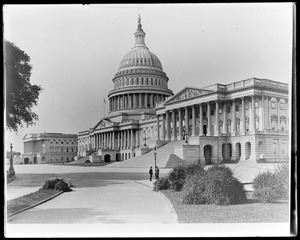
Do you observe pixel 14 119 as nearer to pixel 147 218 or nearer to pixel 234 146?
pixel 147 218

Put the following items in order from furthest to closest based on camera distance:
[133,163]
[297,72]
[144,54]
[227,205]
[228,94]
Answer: [144,54] → [228,94] → [133,163] → [227,205] → [297,72]

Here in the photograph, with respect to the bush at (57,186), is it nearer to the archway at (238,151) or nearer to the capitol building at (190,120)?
the capitol building at (190,120)

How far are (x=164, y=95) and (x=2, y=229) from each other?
92138 millimetres

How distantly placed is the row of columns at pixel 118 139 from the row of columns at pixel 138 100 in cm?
910

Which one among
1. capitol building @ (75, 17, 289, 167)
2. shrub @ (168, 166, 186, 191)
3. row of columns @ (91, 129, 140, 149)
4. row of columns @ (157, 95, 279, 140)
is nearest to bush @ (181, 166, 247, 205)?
capitol building @ (75, 17, 289, 167)

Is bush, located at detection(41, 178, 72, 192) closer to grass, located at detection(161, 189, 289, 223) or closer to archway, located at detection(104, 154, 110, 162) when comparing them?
grass, located at detection(161, 189, 289, 223)

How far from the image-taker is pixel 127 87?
4237 inches

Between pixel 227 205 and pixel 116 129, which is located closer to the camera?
pixel 227 205

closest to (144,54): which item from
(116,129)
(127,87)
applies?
(127,87)

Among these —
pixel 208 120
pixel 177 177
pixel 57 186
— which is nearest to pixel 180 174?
pixel 177 177

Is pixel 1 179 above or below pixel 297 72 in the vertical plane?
below

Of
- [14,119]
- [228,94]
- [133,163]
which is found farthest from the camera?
[228,94]

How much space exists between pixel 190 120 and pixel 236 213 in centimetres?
5427

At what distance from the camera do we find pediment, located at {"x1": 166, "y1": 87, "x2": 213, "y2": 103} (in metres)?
67.5
